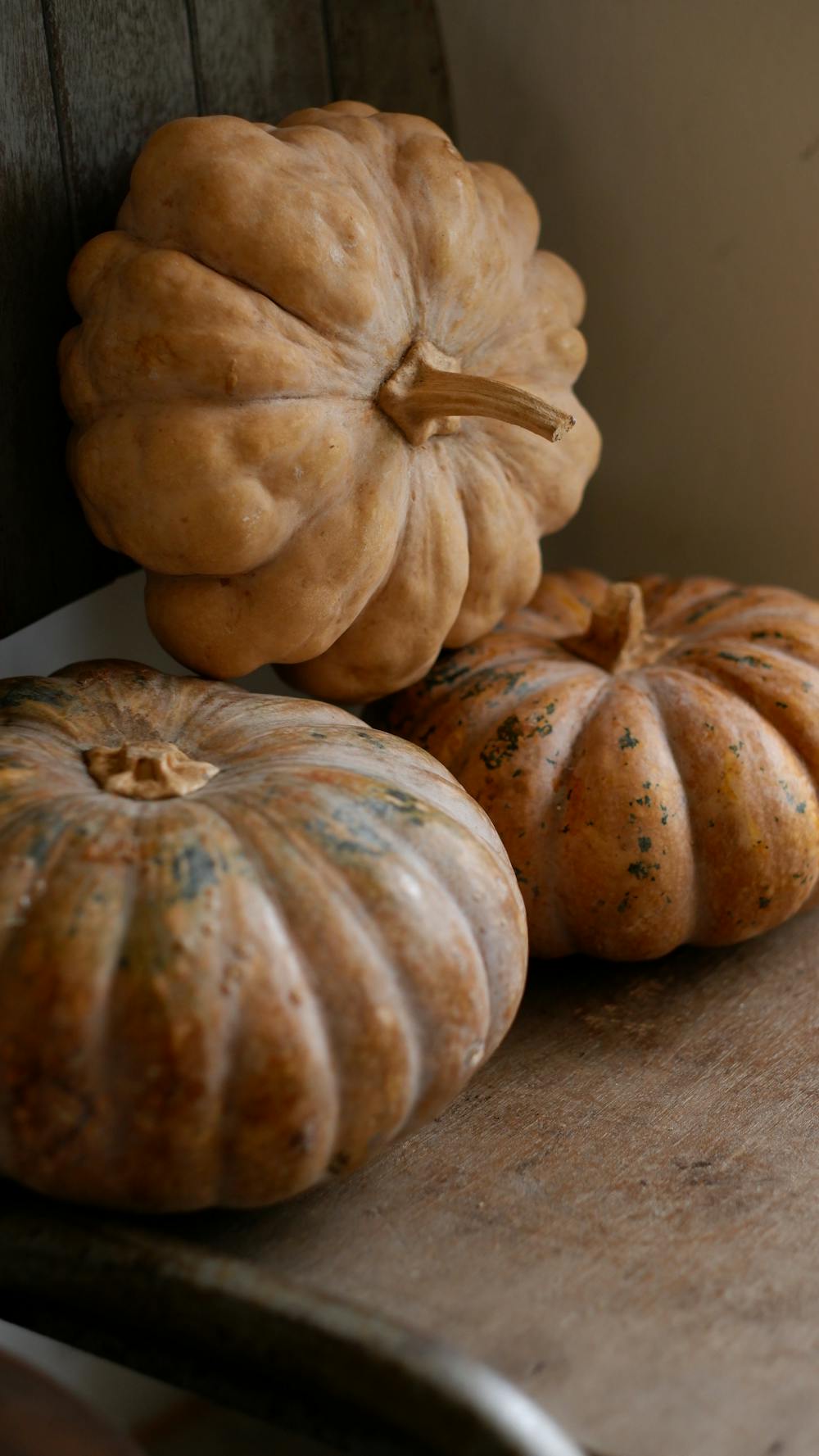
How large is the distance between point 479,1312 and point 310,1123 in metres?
0.15

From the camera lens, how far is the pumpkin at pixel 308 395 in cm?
100

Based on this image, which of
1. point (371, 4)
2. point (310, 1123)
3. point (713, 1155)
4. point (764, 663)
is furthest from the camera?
point (371, 4)

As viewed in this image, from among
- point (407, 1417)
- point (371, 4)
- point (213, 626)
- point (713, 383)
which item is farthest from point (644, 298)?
point (407, 1417)

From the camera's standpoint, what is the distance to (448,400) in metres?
1.08

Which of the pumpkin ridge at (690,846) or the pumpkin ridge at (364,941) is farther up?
the pumpkin ridge at (364,941)

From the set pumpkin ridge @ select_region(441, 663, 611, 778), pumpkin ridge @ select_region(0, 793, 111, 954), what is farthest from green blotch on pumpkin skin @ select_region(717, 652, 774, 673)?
pumpkin ridge @ select_region(0, 793, 111, 954)

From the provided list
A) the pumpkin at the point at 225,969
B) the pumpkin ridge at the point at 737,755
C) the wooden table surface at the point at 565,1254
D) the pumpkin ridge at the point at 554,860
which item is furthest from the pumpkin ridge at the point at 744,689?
the pumpkin at the point at 225,969

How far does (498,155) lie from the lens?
5.11 feet

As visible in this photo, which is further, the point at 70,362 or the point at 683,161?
the point at 683,161

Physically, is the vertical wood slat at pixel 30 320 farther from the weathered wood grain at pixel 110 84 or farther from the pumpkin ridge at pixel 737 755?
the pumpkin ridge at pixel 737 755

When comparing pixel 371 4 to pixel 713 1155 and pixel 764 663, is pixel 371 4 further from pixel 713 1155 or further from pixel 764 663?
pixel 713 1155

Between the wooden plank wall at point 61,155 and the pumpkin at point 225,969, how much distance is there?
269mm

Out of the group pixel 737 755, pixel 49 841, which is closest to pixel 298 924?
pixel 49 841

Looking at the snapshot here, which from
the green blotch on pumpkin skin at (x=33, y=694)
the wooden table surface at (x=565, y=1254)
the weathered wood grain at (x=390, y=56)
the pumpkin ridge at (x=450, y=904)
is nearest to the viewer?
the wooden table surface at (x=565, y=1254)
